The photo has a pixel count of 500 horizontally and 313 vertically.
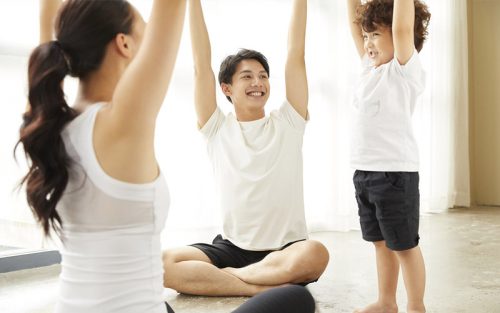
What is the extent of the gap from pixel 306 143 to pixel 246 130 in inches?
63.3

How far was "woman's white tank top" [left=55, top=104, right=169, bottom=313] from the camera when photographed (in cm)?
84

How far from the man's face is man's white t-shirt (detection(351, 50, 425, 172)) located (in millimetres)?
482

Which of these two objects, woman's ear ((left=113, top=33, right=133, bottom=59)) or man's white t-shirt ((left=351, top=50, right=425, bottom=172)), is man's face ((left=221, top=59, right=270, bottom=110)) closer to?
man's white t-shirt ((left=351, top=50, right=425, bottom=172))

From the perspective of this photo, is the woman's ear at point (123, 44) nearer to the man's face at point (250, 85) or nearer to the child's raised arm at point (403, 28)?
the child's raised arm at point (403, 28)

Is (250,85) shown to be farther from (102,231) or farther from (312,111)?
(312,111)

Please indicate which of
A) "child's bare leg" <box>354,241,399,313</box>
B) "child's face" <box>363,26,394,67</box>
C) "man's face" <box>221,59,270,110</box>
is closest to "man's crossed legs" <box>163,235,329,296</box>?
"child's bare leg" <box>354,241,399,313</box>

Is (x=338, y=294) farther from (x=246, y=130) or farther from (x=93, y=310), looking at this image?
(x=93, y=310)

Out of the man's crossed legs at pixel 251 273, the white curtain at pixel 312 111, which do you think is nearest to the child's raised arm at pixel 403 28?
the man's crossed legs at pixel 251 273

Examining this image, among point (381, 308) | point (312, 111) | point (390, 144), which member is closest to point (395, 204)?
point (390, 144)

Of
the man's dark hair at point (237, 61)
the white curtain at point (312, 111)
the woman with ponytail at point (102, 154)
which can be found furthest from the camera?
the white curtain at point (312, 111)

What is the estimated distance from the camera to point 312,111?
3.82 metres

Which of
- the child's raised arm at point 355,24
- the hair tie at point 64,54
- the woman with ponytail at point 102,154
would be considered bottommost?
the woman with ponytail at point 102,154

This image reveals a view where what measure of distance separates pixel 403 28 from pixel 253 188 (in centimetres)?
79

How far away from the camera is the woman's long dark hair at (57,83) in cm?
84
